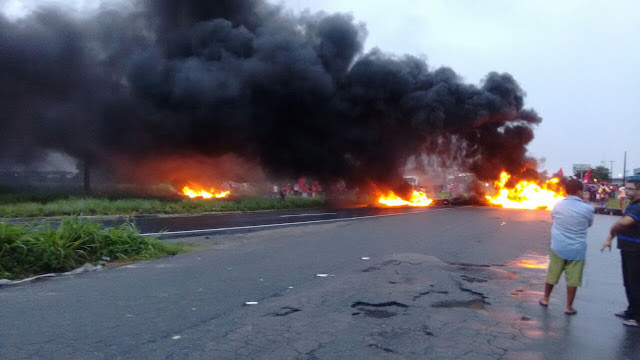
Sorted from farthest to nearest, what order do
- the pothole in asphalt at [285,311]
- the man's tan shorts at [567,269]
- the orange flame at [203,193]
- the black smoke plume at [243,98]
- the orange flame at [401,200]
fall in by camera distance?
the orange flame at [401,200]
the orange flame at [203,193]
the black smoke plume at [243,98]
the man's tan shorts at [567,269]
the pothole in asphalt at [285,311]

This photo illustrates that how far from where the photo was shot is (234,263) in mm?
8641

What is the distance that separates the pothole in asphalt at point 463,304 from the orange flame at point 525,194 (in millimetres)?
26858

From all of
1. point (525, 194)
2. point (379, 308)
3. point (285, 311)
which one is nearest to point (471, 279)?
point (379, 308)

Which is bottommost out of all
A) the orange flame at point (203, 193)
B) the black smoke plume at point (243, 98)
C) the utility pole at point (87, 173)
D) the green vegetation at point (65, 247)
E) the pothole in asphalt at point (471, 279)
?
the pothole in asphalt at point (471, 279)

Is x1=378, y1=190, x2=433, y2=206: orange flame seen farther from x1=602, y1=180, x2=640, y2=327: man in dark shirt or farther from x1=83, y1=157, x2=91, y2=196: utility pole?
x1=602, y1=180, x2=640, y2=327: man in dark shirt

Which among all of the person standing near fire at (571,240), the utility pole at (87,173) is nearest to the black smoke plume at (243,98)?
the utility pole at (87,173)

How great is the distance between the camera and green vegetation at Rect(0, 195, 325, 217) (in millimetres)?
18344

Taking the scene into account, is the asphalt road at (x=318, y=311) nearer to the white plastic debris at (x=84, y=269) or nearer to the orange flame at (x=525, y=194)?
the white plastic debris at (x=84, y=269)

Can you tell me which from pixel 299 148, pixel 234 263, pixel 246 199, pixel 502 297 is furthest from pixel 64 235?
pixel 299 148

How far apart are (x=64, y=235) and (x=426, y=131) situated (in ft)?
78.7

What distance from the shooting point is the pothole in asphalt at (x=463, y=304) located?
225 inches

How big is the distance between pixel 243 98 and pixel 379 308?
23.8m

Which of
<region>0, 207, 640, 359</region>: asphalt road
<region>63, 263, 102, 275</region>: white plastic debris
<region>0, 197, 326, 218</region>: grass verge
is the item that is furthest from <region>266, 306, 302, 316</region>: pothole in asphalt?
<region>0, 197, 326, 218</region>: grass verge

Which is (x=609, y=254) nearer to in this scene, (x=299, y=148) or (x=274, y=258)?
(x=274, y=258)
